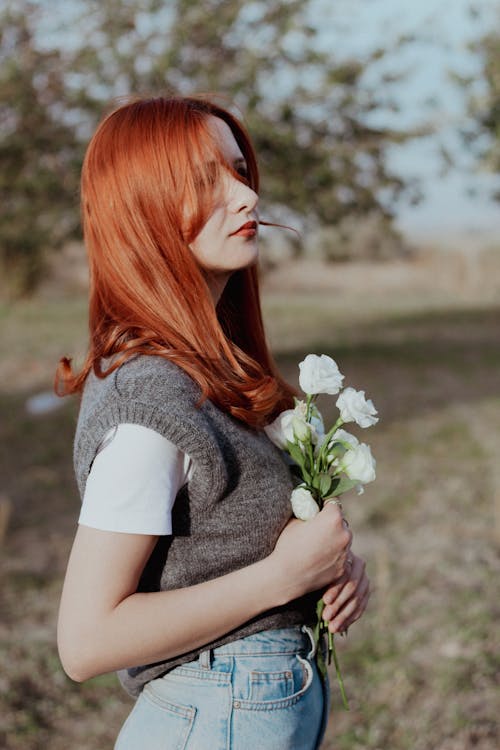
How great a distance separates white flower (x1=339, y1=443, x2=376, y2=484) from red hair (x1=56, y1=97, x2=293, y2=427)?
0.18 m

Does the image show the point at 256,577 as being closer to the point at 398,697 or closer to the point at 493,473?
the point at 398,697

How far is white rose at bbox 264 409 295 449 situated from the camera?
152 centimetres

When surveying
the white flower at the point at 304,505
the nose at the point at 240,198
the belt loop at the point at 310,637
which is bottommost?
the belt loop at the point at 310,637

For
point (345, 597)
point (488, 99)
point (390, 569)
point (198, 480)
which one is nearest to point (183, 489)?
point (198, 480)

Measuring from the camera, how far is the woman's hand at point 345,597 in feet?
4.94

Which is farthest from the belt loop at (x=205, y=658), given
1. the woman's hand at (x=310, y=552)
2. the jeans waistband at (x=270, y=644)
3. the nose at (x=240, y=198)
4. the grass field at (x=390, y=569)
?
the nose at (x=240, y=198)

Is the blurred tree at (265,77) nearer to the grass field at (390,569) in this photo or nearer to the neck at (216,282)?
the grass field at (390,569)

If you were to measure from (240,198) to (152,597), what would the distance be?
0.73 metres

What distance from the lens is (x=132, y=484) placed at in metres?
1.24

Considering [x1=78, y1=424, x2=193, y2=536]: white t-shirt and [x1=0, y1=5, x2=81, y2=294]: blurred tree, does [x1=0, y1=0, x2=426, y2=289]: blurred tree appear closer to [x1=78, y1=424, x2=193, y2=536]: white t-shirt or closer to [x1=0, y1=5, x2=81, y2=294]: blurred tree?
[x1=0, y1=5, x2=81, y2=294]: blurred tree

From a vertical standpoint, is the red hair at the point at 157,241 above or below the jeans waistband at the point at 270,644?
above

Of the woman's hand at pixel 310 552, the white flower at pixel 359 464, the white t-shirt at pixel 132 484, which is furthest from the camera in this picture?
the white flower at pixel 359 464

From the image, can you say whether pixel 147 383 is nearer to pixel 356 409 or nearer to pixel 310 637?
pixel 356 409

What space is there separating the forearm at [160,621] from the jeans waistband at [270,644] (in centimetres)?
8
